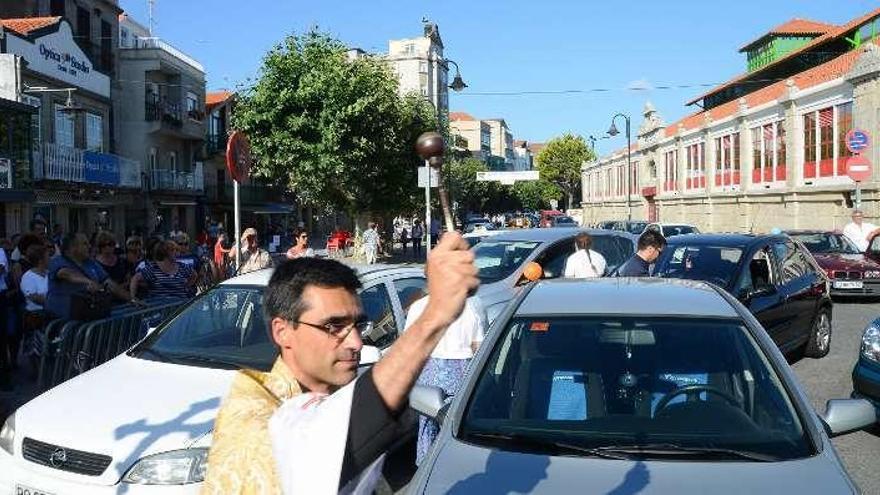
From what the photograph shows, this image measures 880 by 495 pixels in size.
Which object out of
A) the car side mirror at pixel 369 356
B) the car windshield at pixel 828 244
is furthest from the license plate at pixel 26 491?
the car windshield at pixel 828 244

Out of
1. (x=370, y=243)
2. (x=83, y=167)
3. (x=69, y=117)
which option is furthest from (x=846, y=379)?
(x=69, y=117)

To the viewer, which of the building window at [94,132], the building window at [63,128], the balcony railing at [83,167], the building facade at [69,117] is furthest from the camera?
the building window at [94,132]

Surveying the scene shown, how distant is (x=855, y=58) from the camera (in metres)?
28.7

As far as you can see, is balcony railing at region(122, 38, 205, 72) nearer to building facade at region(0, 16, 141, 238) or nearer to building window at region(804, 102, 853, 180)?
building facade at region(0, 16, 141, 238)

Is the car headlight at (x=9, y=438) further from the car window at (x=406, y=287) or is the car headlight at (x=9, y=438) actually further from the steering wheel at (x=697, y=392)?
the steering wheel at (x=697, y=392)

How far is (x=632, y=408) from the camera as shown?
3689 mm

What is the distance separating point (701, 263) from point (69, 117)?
23.9m

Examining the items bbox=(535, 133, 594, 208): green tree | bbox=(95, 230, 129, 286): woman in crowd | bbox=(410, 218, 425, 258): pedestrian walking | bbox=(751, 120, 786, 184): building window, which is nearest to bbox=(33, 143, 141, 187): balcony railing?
bbox=(410, 218, 425, 258): pedestrian walking

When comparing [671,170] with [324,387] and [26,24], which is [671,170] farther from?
[324,387]

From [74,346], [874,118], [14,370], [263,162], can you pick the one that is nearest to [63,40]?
[263,162]

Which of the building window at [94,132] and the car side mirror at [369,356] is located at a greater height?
the building window at [94,132]

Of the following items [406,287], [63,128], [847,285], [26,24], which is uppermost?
[26,24]

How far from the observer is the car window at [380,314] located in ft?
20.5

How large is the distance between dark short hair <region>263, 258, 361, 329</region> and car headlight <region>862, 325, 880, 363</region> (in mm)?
5732
